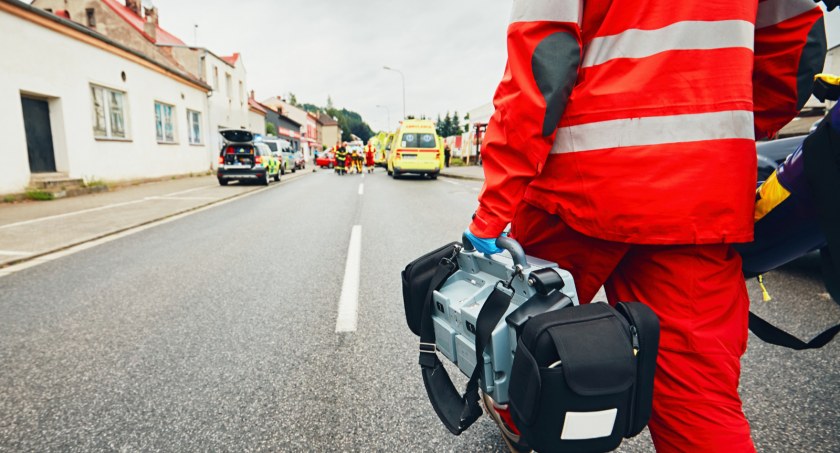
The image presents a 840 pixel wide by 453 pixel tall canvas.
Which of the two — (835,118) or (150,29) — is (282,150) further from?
(835,118)

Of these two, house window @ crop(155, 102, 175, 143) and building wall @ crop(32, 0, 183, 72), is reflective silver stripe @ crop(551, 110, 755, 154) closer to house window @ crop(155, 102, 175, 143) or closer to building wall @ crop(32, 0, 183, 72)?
house window @ crop(155, 102, 175, 143)

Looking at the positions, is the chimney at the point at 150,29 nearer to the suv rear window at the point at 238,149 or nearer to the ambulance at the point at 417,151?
the suv rear window at the point at 238,149

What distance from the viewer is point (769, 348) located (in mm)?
2695

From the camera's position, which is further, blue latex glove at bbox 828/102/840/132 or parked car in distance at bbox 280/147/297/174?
parked car in distance at bbox 280/147/297/174

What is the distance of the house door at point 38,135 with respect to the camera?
1209 centimetres

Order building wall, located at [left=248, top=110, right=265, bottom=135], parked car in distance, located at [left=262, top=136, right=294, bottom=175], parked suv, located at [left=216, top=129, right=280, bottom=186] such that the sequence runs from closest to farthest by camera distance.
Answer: parked suv, located at [left=216, top=129, right=280, bottom=186], parked car in distance, located at [left=262, top=136, right=294, bottom=175], building wall, located at [left=248, top=110, right=265, bottom=135]

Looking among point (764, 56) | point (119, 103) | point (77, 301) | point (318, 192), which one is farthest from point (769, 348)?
point (119, 103)

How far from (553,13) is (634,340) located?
2.76ft

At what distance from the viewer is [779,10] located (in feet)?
4.30

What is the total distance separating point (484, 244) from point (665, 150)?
546 mm

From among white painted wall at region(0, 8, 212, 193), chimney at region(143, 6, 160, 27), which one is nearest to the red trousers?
white painted wall at region(0, 8, 212, 193)

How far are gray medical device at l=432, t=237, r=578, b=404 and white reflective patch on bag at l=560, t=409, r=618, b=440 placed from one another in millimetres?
202

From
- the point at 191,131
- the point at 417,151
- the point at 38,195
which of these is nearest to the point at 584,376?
the point at 38,195

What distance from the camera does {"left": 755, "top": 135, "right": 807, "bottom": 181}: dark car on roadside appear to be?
3.79m
